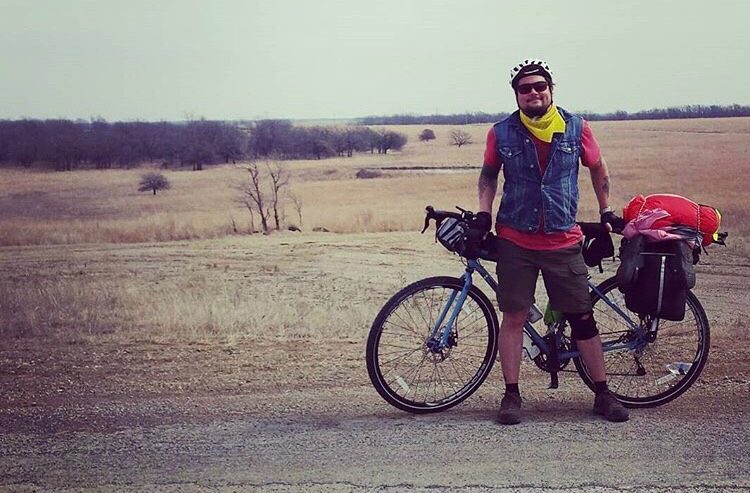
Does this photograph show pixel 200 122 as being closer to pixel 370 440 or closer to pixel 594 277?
pixel 594 277

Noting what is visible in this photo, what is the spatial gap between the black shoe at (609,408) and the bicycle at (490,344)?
0.46 feet

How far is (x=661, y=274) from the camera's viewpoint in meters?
3.70

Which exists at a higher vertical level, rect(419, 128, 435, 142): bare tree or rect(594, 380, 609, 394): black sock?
rect(419, 128, 435, 142): bare tree

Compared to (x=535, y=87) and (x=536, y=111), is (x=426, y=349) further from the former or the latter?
(x=535, y=87)

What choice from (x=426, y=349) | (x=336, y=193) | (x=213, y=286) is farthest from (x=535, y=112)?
(x=336, y=193)

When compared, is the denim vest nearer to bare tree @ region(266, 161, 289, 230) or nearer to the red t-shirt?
the red t-shirt

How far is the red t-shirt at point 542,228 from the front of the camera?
3654mm

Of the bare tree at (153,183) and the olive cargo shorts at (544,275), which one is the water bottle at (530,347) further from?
the bare tree at (153,183)

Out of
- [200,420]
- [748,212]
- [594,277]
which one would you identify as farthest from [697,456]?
[748,212]

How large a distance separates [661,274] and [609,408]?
78cm

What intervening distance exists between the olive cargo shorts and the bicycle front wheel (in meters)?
0.22

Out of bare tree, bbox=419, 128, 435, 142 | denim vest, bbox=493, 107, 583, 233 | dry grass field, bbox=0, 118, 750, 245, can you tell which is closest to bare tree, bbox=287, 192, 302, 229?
dry grass field, bbox=0, 118, 750, 245

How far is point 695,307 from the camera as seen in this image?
402cm

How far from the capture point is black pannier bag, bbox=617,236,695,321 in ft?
12.1
